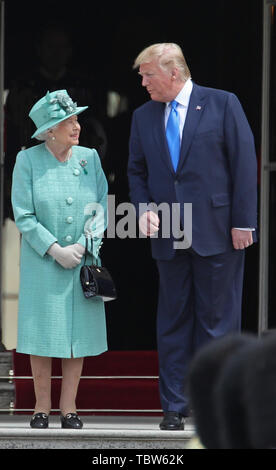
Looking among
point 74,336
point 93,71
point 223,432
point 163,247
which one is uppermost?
point 93,71

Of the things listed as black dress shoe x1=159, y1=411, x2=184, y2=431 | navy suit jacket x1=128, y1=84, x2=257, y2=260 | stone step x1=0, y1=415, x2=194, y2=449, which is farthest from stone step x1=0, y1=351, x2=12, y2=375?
navy suit jacket x1=128, y1=84, x2=257, y2=260

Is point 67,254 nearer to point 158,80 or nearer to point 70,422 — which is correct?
point 70,422

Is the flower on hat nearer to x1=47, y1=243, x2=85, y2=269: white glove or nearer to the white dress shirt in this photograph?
the white dress shirt

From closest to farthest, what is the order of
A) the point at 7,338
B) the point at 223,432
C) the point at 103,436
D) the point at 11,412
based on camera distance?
1. the point at 223,432
2. the point at 103,436
3. the point at 11,412
4. the point at 7,338

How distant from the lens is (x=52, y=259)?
14.4ft

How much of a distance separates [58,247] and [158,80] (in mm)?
846

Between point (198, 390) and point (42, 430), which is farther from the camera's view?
point (42, 430)

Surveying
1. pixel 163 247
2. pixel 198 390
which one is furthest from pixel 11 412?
pixel 198 390

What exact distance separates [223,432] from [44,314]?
11.9ft

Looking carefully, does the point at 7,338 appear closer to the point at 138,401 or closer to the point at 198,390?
the point at 138,401

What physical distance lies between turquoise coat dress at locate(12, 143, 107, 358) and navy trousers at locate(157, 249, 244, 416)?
0.34 metres

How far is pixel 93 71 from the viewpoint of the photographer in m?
5.68

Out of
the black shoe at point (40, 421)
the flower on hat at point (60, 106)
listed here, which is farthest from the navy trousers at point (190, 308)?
the flower on hat at point (60, 106)

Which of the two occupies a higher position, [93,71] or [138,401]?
[93,71]
